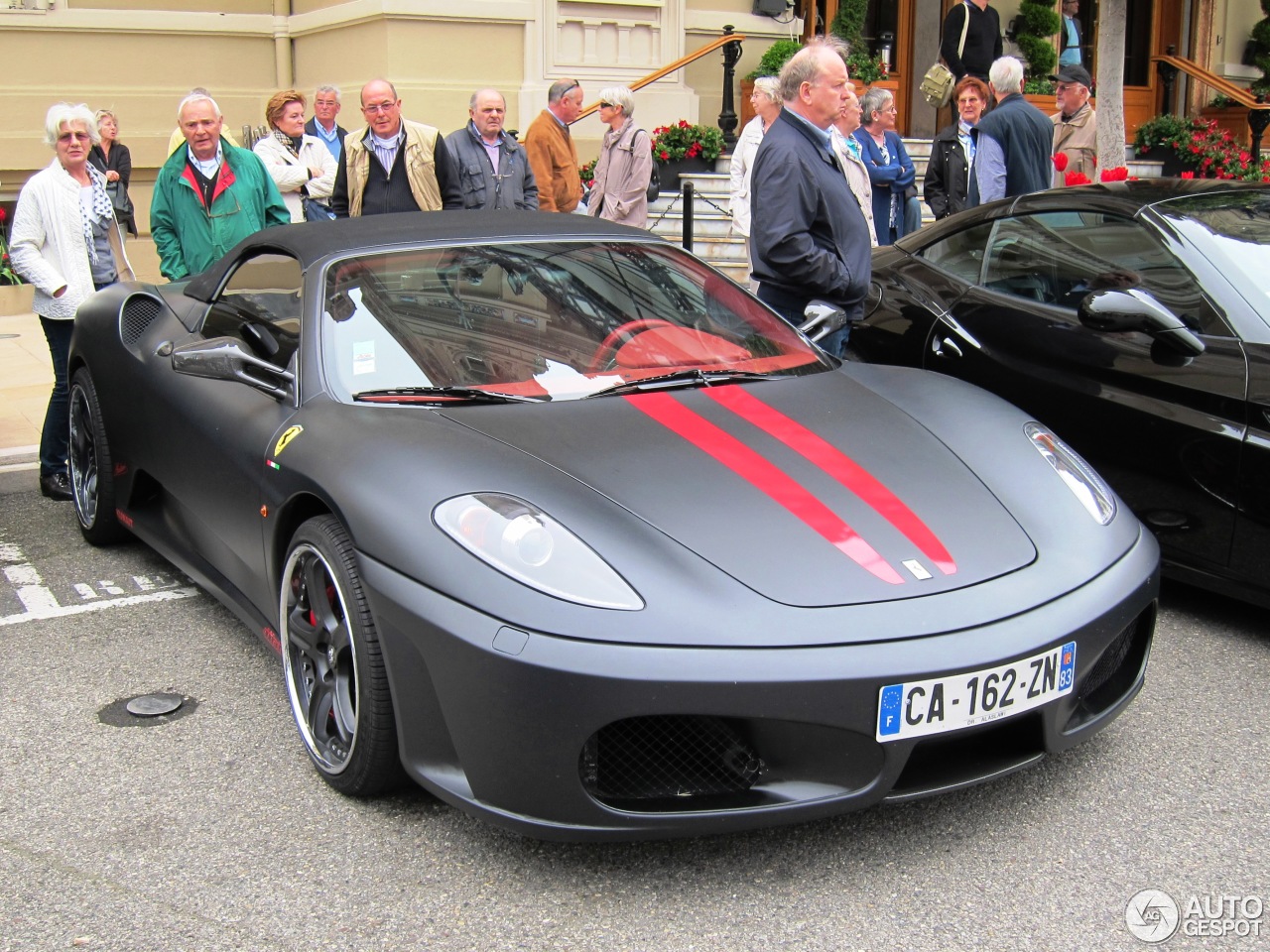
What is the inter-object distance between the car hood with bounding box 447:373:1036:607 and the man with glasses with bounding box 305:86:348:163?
5912 millimetres

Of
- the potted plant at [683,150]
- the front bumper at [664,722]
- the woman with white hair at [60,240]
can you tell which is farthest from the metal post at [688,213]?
the front bumper at [664,722]

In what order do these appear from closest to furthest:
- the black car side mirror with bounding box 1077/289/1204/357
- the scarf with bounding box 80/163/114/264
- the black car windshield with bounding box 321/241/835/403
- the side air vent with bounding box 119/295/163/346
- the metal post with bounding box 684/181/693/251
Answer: the black car windshield with bounding box 321/241/835/403
the black car side mirror with bounding box 1077/289/1204/357
the side air vent with bounding box 119/295/163/346
the scarf with bounding box 80/163/114/264
the metal post with bounding box 684/181/693/251

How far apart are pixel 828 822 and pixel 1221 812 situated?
2.87 ft

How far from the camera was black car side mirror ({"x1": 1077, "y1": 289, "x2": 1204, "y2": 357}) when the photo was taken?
4.22 m

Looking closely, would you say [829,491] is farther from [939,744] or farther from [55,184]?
[55,184]

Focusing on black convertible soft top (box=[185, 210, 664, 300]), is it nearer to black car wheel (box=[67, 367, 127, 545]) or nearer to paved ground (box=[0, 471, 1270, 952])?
black car wheel (box=[67, 367, 127, 545])

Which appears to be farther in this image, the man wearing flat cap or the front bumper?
the man wearing flat cap

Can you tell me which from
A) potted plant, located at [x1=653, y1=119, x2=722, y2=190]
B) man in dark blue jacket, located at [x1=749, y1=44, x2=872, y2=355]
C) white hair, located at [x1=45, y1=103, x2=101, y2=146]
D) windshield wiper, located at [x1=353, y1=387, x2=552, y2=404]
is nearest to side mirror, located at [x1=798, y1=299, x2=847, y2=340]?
man in dark blue jacket, located at [x1=749, y1=44, x2=872, y2=355]

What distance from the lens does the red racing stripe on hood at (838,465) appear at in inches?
116

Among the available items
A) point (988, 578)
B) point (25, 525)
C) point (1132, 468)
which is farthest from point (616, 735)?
point (25, 525)

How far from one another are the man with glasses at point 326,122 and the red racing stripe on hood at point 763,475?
19.4 ft

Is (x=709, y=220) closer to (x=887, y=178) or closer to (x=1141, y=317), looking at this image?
(x=887, y=178)

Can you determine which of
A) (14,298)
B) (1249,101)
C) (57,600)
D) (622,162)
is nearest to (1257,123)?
(1249,101)

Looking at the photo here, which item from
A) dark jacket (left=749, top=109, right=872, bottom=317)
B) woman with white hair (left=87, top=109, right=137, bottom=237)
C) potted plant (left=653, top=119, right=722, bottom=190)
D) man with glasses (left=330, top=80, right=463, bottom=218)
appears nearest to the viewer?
dark jacket (left=749, top=109, right=872, bottom=317)
